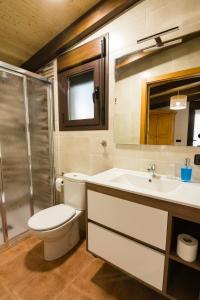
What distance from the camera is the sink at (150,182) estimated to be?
1210 millimetres

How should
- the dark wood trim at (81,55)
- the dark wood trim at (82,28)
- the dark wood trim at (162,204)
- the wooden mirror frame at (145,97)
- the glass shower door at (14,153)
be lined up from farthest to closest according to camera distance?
the glass shower door at (14,153) < the dark wood trim at (81,55) < the dark wood trim at (82,28) < the wooden mirror frame at (145,97) < the dark wood trim at (162,204)

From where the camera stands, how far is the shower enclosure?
69.9 inches

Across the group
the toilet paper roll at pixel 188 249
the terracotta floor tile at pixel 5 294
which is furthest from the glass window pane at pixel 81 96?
the terracotta floor tile at pixel 5 294

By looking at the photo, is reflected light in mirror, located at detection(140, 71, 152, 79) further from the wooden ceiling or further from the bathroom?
the wooden ceiling

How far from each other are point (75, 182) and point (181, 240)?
108 cm

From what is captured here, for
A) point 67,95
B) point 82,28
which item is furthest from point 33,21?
point 67,95

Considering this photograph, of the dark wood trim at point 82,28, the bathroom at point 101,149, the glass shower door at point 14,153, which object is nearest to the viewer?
the bathroom at point 101,149

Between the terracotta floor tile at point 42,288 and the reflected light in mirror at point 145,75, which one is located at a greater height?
the reflected light in mirror at point 145,75

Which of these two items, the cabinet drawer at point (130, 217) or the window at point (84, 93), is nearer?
the cabinet drawer at point (130, 217)

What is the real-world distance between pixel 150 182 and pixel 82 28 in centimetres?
165

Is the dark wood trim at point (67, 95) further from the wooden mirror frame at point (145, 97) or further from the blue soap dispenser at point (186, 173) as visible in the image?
the blue soap dispenser at point (186, 173)

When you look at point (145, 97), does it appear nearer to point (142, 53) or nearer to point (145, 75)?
point (145, 75)

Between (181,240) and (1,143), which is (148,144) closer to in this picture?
(181,240)

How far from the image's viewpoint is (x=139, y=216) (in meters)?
1.00
